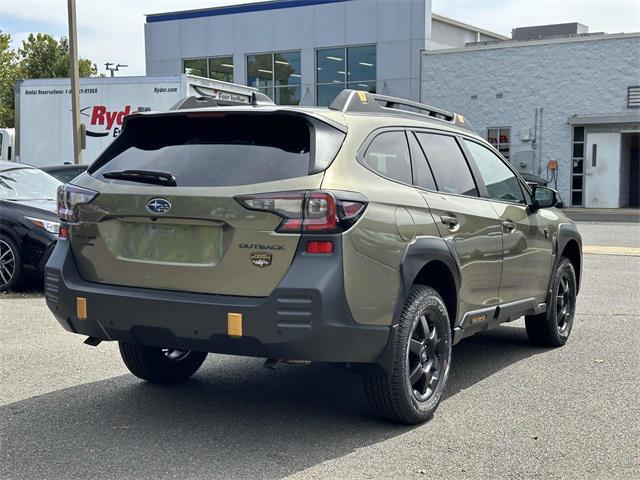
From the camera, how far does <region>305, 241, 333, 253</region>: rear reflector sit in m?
4.04

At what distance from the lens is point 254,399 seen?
5293mm

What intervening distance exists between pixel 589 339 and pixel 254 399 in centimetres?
347

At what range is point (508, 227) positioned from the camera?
233 inches

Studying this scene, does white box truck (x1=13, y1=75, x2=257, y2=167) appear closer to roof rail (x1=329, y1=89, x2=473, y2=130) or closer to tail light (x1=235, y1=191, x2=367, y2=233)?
roof rail (x1=329, y1=89, x2=473, y2=130)

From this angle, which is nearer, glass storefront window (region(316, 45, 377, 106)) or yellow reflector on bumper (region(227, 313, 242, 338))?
yellow reflector on bumper (region(227, 313, 242, 338))

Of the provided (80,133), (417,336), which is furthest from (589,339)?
(80,133)

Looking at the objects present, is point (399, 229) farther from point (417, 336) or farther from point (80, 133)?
point (80, 133)

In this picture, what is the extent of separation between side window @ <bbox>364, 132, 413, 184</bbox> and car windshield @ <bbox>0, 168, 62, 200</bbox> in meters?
6.29

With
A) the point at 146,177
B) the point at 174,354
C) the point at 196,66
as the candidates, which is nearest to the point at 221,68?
the point at 196,66

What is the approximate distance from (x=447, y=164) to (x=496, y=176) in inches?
32.4

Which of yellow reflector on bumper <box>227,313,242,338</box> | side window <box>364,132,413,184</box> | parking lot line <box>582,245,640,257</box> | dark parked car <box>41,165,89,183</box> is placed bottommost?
parking lot line <box>582,245,640,257</box>

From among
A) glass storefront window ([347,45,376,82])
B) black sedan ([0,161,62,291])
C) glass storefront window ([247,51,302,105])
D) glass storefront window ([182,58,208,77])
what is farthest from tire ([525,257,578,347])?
glass storefront window ([182,58,208,77])

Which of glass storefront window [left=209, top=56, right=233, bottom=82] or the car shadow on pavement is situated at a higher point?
glass storefront window [left=209, top=56, right=233, bottom=82]

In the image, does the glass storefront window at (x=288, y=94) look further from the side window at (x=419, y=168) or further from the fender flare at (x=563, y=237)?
the side window at (x=419, y=168)
